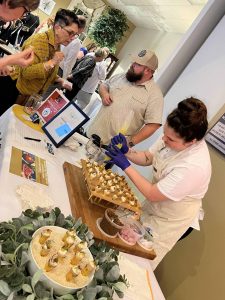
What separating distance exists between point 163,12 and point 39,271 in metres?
6.17

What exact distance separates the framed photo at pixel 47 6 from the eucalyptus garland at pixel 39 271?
29.4 feet

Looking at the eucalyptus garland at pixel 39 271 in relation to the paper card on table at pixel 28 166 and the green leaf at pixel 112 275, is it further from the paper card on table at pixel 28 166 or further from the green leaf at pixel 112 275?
the paper card on table at pixel 28 166

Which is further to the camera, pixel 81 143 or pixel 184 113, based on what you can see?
pixel 81 143

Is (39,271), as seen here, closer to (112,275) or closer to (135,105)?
(112,275)

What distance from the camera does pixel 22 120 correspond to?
6.64 feet


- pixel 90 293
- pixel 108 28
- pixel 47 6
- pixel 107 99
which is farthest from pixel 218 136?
pixel 47 6

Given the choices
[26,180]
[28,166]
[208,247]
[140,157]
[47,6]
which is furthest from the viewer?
[47,6]

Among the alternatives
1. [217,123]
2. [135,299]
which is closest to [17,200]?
[135,299]

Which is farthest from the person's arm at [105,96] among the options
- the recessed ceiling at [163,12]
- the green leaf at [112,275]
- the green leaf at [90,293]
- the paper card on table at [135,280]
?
the recessed ceiling at [163,12]

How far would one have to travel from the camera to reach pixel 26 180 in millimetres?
1406

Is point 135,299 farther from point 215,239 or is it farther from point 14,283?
point 215,239

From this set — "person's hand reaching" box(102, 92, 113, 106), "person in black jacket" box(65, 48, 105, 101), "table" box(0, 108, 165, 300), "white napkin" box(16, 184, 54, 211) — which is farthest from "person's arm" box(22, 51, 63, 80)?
"person in black jacket" box(65, 48, 105, 101)

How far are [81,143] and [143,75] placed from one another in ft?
2.52

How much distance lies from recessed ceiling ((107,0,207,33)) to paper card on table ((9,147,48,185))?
155 inches
